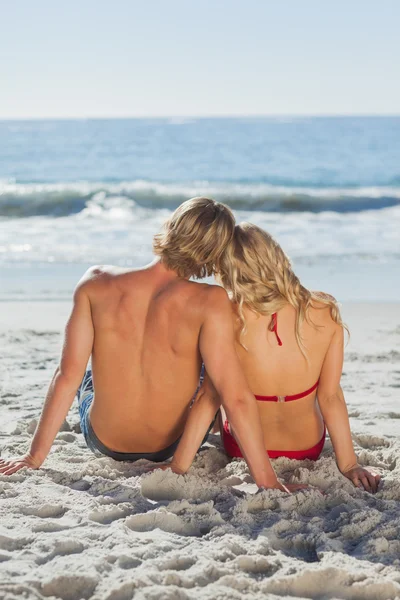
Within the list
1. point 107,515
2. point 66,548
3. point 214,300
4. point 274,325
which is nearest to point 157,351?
point 214,300

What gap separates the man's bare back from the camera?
9.84 ft

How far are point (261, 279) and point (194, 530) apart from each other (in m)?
0.97

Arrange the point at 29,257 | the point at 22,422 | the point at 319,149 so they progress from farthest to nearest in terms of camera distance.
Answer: the point at 319,149 < the point at 29,257 < the point at 22,422

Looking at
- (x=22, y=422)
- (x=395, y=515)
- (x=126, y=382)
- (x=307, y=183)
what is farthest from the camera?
(x=307, y=183)

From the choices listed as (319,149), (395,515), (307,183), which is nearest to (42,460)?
(395,515)

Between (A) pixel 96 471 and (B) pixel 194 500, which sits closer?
(B) pixel 194 500

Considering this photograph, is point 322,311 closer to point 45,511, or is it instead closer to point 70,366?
point 70,366

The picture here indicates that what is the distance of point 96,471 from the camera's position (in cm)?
319

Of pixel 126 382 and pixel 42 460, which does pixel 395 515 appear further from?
pixel 42 460

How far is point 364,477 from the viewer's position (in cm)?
311

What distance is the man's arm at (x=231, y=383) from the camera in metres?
2.93

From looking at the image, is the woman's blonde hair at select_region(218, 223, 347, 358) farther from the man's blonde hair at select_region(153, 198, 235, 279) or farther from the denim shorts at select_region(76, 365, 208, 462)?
the denim shorts at select_region(76, 365, 208, 462)

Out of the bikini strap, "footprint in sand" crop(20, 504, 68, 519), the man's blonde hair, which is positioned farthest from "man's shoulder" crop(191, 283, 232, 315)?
"footprint in sand" crop(20, 504, 68, 519)

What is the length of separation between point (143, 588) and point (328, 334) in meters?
1.40
